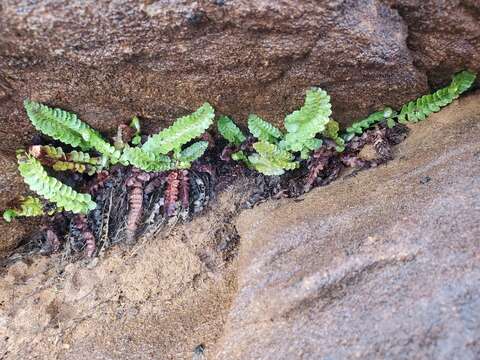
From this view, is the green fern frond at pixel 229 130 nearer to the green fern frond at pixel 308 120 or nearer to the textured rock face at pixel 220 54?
the textured rock face at pixel 220 54

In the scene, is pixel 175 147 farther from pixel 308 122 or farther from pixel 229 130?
pixel 308 122

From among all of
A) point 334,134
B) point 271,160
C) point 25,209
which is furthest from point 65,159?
point 334,134

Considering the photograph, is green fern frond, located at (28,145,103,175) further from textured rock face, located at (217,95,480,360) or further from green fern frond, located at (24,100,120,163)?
textured rock face, located at (217,95,480,360)

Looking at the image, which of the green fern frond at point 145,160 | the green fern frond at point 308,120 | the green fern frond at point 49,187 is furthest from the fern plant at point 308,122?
the green fern frond at point 49,187

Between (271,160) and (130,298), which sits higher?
(271,160)

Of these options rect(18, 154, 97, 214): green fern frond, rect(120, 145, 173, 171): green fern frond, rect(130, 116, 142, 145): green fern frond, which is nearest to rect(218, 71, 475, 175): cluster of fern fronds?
rect(120, 145, 173, 171): green fern frond

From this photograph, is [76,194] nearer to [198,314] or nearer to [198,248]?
[198,248]
